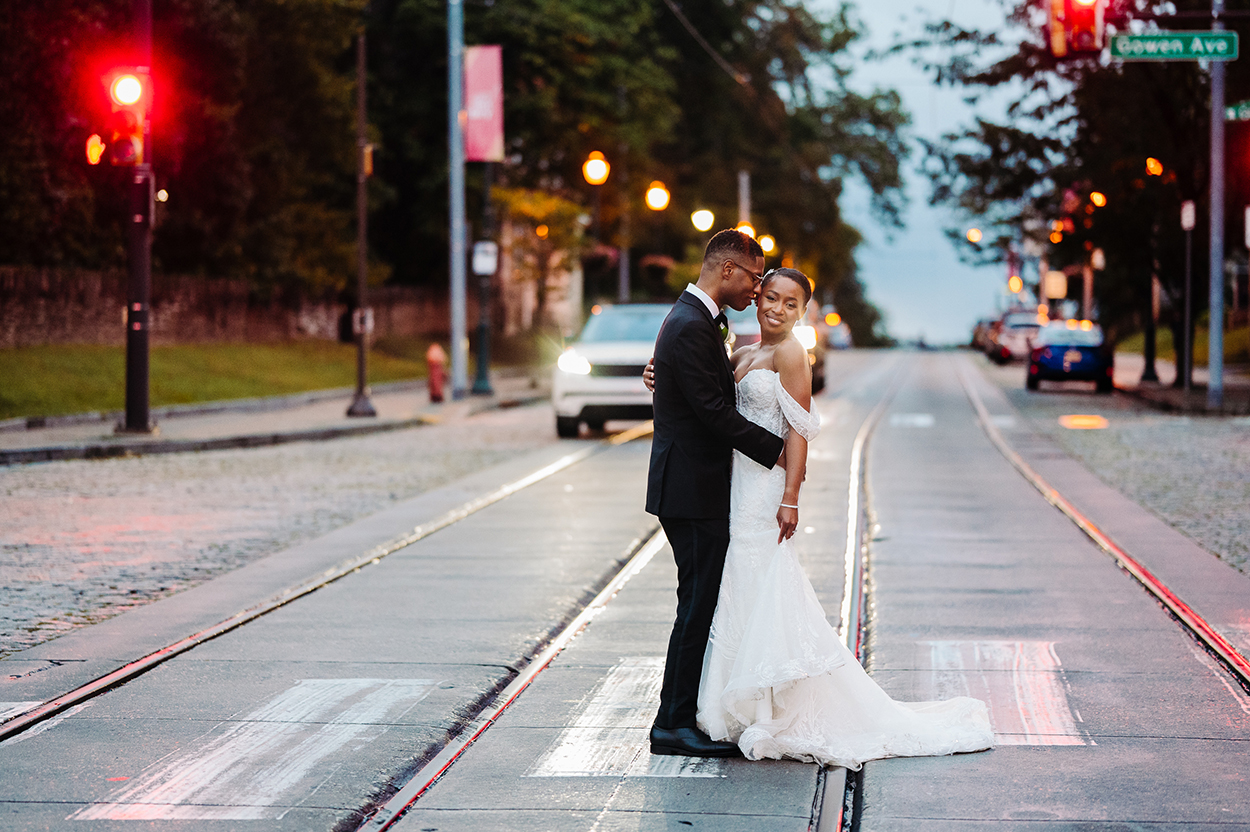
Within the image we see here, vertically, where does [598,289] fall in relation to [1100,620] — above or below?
above

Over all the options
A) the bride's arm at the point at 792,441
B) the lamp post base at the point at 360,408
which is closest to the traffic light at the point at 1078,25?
the lamp post base at the point at 360,408

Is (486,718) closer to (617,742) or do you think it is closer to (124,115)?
(617,742)

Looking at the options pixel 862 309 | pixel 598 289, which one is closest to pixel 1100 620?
pixel 598 289

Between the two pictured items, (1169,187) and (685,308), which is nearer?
(685,308)

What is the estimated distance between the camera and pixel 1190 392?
93.3ft

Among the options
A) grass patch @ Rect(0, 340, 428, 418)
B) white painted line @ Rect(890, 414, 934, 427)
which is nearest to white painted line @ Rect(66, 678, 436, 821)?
grass patch @ Rect(0, 340, 428, 418)

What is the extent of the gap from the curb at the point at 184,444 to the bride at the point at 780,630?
13.1 metres

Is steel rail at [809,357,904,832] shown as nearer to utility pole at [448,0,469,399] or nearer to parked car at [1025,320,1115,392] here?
utility pole at [448,0,469,399]

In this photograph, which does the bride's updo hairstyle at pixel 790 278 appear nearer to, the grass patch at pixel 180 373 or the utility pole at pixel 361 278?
the grass patch at pixel 180 373

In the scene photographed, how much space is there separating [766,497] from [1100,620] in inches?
126

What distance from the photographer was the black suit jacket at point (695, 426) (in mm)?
5242

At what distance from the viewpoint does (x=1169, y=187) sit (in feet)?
98.2

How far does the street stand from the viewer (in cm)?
486

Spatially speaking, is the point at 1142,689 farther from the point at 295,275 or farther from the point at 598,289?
the point at 598,289
